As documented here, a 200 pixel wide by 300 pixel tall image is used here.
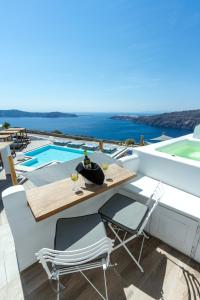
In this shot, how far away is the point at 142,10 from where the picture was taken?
14.1 ft

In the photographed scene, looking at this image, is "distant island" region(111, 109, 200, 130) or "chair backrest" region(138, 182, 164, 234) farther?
"distant island" region(111, 109, 200, 130)

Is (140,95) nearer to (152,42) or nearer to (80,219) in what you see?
(152,42)

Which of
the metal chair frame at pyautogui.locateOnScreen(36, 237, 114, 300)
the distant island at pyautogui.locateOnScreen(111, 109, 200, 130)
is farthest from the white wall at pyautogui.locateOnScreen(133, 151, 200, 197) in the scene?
the distant island at pyautogui.locateOnScreen(111, 109, 200, 130)

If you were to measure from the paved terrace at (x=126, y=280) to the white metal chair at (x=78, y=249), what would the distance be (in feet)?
0.51

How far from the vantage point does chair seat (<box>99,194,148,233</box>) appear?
1.40m

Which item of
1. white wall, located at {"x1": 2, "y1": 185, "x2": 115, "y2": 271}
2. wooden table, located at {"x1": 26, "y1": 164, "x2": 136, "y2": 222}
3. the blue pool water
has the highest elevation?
wooden table, located at {"x1": 26, "y1": 164, "x2": 136, "y2": 222}

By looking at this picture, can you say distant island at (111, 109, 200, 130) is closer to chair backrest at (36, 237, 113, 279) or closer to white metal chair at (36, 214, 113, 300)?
white metal chair at (36, 214, 113, 300)

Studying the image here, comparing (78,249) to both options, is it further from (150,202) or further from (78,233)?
(150,202)

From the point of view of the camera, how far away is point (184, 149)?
3.59m

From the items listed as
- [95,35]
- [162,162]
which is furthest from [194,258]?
[95,35]

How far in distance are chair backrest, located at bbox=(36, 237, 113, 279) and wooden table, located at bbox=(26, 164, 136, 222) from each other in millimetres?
324

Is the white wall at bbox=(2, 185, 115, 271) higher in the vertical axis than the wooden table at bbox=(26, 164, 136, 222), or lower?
lower

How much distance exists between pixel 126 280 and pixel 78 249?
83 cm

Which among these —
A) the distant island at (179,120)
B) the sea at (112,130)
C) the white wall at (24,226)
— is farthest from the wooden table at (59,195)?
the distant island at (179,120)
